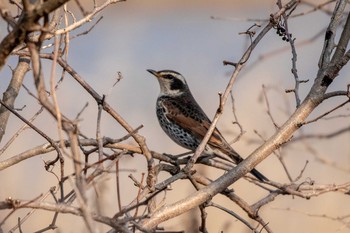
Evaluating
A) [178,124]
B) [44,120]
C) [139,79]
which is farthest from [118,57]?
[178,124]

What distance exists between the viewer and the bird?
7.53m

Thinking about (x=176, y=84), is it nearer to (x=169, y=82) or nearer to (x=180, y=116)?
(x=169, y=82)

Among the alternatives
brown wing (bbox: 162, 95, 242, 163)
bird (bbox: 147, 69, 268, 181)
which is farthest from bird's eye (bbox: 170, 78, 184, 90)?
brown wing (bbox: 162, 95, 242, 163)

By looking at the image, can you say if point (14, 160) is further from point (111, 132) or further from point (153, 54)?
point (153, 54)

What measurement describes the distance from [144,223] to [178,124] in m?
4.49

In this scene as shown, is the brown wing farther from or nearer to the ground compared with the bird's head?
nearer to the ground

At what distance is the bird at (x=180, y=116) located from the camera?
7531mm

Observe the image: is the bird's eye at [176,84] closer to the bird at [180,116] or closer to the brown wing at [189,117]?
the bird at [180,116]

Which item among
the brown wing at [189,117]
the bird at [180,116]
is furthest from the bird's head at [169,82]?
the brown wing at [189,117]

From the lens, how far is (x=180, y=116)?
25.6 feet

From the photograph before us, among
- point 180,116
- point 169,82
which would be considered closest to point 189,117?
point 180,116

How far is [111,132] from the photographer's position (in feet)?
31.6

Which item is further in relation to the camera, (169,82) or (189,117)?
(169,82)

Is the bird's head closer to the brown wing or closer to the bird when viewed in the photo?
the bird
